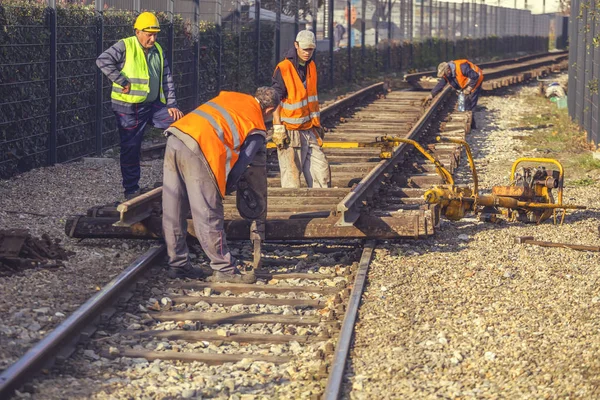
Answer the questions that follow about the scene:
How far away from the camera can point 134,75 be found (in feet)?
34.0

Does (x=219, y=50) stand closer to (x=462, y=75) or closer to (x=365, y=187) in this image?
(x=462, y=75)

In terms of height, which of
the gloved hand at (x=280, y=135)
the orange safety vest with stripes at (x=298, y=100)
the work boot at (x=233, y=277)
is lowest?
the work boot at (x=233, y=277)

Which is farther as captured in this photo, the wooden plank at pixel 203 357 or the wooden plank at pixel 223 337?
the wooden plank at pixel 223 337

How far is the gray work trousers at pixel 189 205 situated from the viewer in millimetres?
7680

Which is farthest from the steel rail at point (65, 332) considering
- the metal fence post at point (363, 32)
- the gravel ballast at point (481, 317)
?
the metal fence post at point (363, 32)

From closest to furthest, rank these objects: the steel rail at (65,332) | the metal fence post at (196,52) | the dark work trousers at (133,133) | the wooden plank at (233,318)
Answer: the steel rail at (65,332) → the wooden plank at (233,318) → the dark work trousers at (133,133) → the metal fence post at (196,52)

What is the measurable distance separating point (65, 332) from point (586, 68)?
1506cm

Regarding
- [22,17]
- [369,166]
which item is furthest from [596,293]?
[22,17]

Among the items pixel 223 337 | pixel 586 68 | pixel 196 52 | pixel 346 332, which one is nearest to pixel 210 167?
pixel 223 337

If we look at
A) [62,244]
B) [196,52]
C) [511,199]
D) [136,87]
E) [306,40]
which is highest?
[196,52]

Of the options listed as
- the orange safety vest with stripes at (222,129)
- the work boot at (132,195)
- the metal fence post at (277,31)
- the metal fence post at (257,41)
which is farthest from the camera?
the metal fence post at (277,31)

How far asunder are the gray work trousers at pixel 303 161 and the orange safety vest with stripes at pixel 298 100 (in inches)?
4.5

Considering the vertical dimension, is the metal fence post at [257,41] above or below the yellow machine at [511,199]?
above

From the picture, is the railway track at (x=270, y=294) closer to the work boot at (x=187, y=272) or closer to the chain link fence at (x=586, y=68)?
the work boot at (x=187, y=272)
